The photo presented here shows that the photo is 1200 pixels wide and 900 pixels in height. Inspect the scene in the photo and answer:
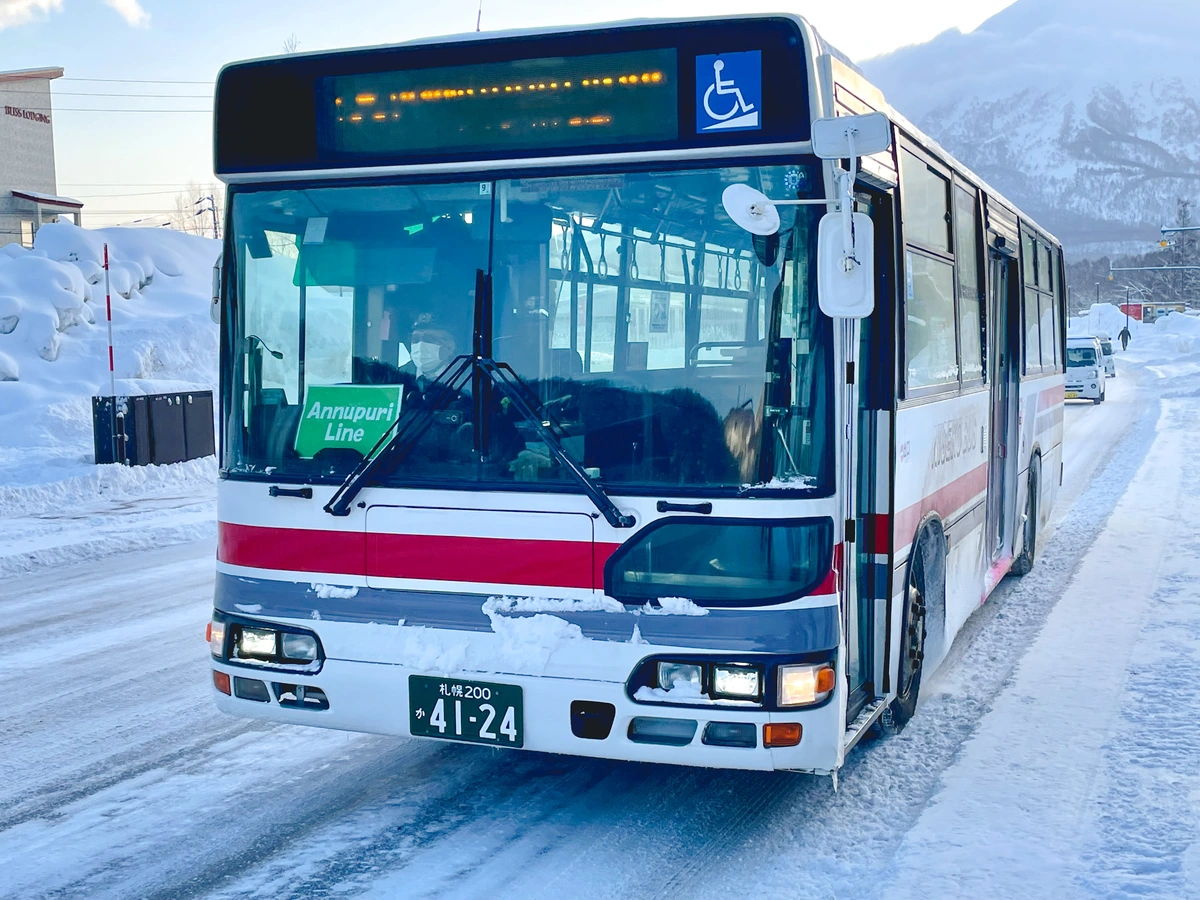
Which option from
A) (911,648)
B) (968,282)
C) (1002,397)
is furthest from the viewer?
(1002,397)

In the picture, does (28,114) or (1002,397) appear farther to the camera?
(28,114)

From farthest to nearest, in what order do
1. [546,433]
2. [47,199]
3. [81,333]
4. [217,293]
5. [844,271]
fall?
[47,199] < [81,333] < [217,293] < [546,433] < [844,271]

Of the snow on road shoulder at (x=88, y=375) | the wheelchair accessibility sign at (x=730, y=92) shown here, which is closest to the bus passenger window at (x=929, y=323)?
the wheelchair accessibility sign at (x=730, y=92)

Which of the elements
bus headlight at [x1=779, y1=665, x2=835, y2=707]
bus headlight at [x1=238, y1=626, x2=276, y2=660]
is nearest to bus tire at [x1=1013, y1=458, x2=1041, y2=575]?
bus headlight at [x1=779, y1=665, x2=835, y2=707]

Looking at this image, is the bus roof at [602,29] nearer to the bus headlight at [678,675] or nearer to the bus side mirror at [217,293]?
the bus side mirror at [217,293]

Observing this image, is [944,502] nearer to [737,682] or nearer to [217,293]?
[737,682]

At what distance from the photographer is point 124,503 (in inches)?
548

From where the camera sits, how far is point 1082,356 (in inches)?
1228

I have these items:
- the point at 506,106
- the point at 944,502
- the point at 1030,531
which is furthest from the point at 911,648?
the point at 1030,531

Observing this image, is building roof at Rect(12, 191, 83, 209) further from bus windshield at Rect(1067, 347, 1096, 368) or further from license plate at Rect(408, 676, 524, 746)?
license plate at Rect(408, 676, 524, 746)

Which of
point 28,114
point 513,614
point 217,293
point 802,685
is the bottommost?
point 802,685

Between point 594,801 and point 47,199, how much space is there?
45361 millimetres

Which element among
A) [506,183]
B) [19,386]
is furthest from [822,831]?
[19,386]

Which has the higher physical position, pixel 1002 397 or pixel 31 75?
pixel 31 75
